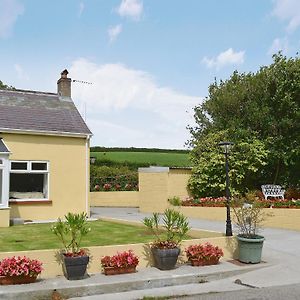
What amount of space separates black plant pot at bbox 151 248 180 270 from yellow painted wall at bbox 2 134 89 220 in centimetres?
987

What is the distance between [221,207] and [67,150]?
7670 mm

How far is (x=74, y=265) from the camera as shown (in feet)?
29.9

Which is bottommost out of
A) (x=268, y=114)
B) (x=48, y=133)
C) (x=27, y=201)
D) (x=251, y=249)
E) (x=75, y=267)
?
(x=75, y=267)

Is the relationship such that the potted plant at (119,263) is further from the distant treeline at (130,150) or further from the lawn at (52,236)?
the distant treeline at (130,150)

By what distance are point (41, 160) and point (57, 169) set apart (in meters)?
0.85

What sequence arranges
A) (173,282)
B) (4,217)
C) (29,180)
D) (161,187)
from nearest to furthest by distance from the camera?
(173,282) → (4,217) → (29,180) → (161,187)

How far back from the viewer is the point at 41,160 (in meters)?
19.0

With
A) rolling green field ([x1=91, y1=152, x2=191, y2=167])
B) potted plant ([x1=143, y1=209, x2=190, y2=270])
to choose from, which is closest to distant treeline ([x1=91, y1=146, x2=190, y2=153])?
rolling green field ([x1=91, y1=152, x2=191, y2=167])

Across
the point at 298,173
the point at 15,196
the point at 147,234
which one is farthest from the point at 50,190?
the point at 298,173

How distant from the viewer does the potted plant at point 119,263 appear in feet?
31.7

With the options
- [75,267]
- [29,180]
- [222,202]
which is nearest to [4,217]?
[29,180]

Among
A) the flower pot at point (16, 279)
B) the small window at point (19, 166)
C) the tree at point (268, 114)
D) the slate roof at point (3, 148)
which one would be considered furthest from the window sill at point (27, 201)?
the flower pot at point (16, 279)

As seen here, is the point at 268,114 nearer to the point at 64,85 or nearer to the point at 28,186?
the point at 64,85

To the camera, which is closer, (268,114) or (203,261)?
(203,261)
